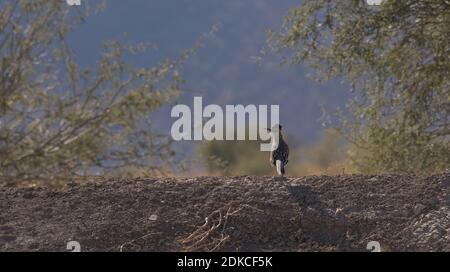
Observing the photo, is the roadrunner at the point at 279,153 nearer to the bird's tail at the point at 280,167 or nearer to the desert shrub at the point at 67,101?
the bird's tail at the point at 280,167

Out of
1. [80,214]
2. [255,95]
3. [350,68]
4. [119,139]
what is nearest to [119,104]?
[119,139]

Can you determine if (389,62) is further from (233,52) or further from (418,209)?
(233,52)

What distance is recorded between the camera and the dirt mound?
664 cm

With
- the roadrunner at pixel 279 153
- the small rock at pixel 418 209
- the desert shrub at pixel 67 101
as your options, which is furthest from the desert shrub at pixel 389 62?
the small rock at pixel 418 209

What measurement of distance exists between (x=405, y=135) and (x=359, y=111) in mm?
610

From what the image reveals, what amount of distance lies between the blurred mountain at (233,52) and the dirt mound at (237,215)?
31.2 meters

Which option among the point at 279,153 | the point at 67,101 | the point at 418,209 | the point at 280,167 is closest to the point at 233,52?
the point at 67,101

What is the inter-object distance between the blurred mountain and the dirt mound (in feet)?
102

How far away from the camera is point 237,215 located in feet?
22.6

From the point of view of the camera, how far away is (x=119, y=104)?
8.84 m

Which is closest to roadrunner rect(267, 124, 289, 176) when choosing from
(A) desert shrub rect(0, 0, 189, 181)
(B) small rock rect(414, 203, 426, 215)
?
(A) desert shrub rect(0, 0, 189, 181)

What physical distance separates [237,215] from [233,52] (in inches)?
1446

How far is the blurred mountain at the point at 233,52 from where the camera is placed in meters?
40.2

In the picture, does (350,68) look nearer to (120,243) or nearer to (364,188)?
(364,188)
